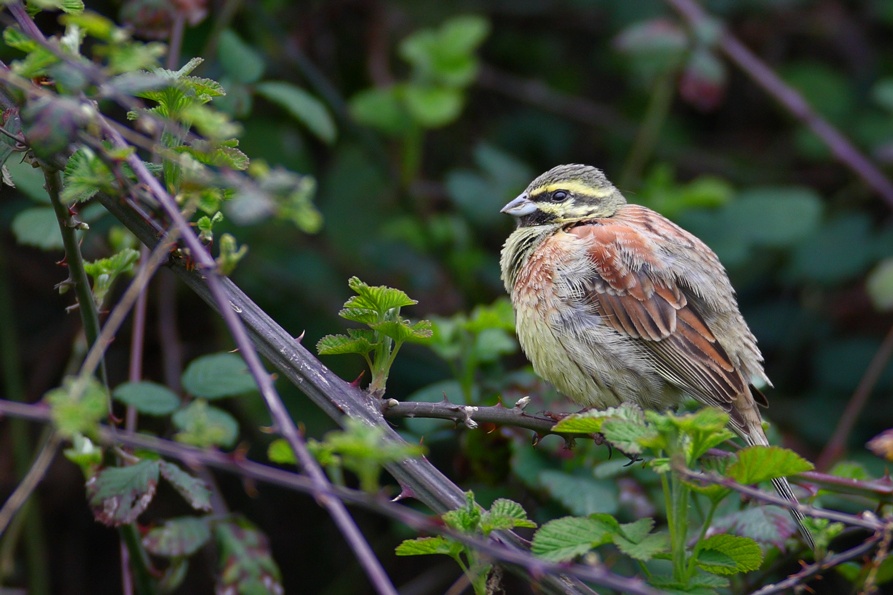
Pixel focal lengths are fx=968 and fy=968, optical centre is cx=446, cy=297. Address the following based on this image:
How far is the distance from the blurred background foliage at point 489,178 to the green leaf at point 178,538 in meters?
1.06

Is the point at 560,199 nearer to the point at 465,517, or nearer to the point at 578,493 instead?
the point at 578,493

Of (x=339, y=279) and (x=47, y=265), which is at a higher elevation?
(x=47, y=265)

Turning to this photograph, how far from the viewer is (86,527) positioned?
15.2ft

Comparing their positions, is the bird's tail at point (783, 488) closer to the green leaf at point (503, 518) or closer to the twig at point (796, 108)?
the green leaf at point (503, 518)

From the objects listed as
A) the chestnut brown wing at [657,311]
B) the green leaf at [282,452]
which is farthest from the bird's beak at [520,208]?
the green leaf at [282,452]

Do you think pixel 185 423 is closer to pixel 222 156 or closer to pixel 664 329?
pixel 222 156

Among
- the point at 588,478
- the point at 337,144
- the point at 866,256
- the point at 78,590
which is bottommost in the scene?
the point at 78,590

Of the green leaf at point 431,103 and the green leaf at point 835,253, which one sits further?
the green leaf at point 835,253

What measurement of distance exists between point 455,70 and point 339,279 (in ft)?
3.88

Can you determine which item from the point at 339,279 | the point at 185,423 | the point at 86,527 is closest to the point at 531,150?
the point at 339,279

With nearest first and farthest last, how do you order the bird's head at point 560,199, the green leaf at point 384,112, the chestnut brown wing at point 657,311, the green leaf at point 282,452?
1. the green leaf at point 282,452
2. the chestnut brown wing at point 657,311
3. the bird's head at point 560,199
4. the green leaf at point 384,112

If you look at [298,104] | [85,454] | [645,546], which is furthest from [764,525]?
[298,104]

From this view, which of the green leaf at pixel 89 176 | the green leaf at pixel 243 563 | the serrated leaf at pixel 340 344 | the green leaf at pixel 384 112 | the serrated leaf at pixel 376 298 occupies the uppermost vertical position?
the green leaf at pixel 384 112

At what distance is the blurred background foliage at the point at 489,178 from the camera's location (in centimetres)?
443
